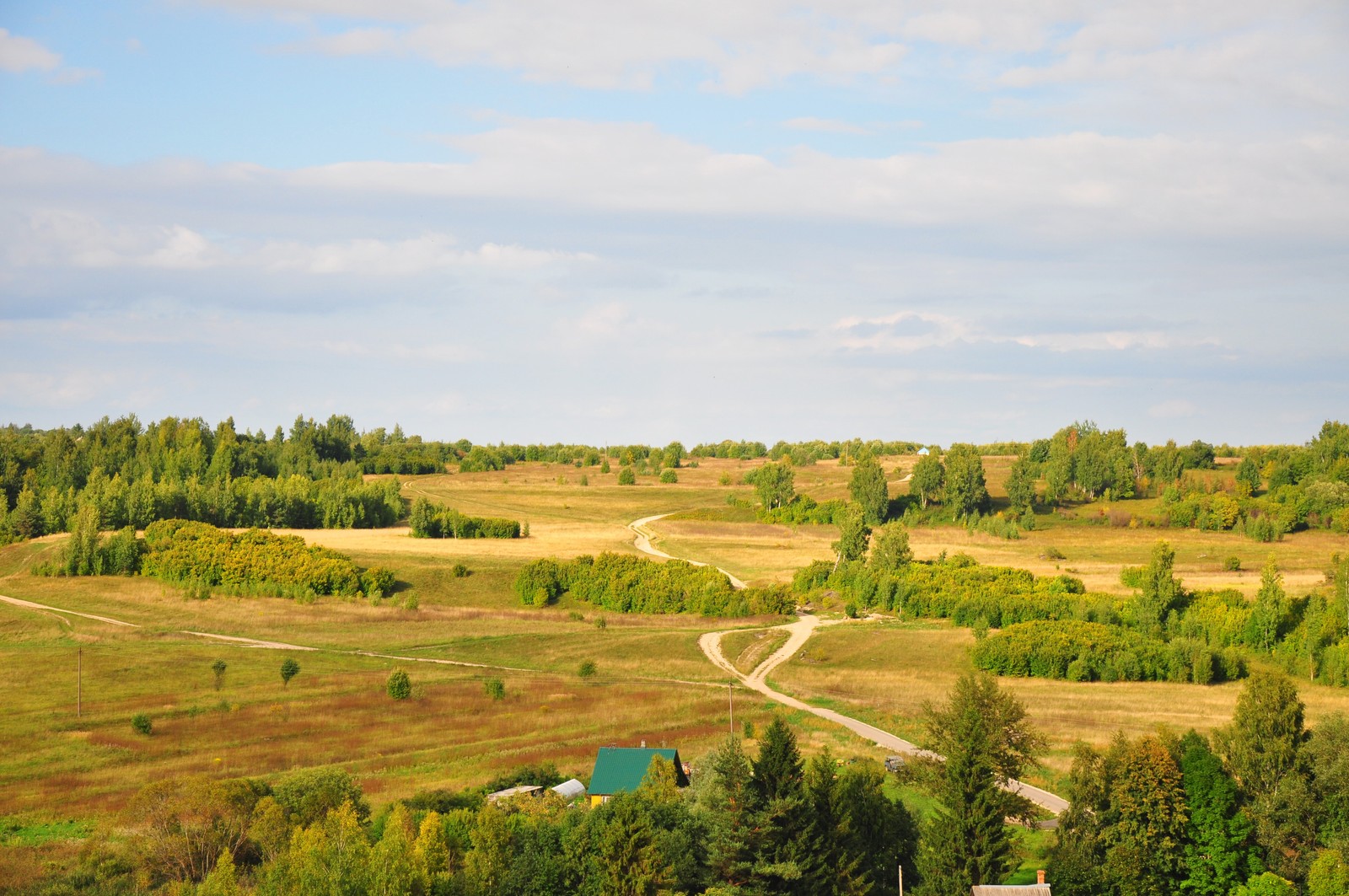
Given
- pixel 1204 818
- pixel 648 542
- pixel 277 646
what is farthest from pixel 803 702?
pixel 648 542

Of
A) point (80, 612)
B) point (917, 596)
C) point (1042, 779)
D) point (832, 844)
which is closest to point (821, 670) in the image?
point (917, 596)

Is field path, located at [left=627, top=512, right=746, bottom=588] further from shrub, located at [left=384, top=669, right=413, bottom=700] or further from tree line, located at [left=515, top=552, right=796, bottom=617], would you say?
shrub, located at [left=384, top=669, right=413, bottom=700]

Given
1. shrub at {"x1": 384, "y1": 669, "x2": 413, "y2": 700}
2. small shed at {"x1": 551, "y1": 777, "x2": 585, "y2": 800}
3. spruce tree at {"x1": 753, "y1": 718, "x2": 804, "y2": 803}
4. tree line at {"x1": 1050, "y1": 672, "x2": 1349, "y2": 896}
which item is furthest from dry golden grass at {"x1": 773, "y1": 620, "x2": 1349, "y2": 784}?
shrub at {"x1": 384, "y1": 669, "x2": 413, "y2": 700}

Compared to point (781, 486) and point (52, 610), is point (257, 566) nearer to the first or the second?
point (52, 610)

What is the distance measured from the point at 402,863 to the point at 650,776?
11.9m

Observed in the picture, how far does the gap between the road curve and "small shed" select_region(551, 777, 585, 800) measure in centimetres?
1399

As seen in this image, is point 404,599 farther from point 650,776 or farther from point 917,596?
point 650,776

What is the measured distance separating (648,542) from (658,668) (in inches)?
2130

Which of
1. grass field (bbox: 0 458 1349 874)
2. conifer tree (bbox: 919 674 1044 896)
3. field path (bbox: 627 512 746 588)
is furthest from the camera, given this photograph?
field path (bbox: 627 512 746 588)

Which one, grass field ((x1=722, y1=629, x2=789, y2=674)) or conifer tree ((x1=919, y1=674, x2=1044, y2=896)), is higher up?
conifer tree ((x1=919, y1=674, x2=1044, y2=896))

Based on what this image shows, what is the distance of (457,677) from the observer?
72062mm

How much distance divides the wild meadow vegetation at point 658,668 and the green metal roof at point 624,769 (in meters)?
2.63

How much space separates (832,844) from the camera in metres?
36.5

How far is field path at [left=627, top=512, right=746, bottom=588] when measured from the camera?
110 metres
